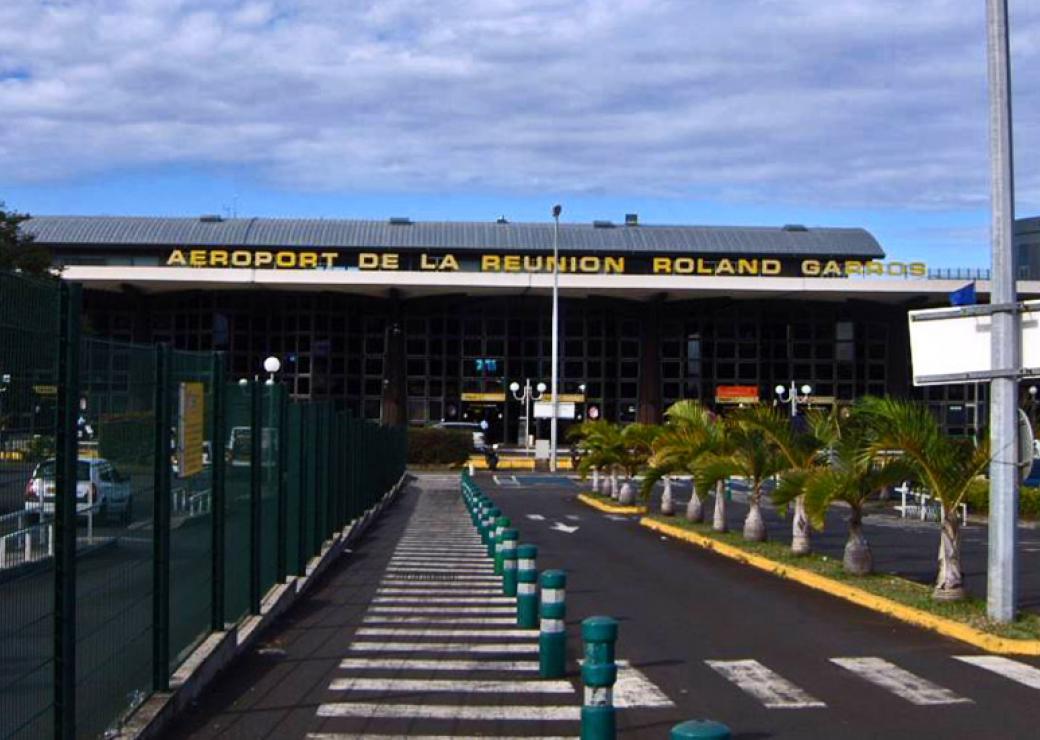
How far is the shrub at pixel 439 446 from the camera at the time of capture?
196ft

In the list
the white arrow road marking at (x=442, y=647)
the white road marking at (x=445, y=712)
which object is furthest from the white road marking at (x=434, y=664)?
the white road marking at (x=445, y=712)

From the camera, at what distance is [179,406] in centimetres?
873

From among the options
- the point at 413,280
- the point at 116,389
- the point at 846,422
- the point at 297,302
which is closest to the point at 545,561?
the point at 846,422

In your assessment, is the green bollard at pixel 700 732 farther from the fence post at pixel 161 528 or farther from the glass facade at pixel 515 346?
the glass facade at pixel 515 346

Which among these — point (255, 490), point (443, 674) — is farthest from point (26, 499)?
point (255, 490)

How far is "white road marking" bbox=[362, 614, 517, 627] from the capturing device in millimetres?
13102

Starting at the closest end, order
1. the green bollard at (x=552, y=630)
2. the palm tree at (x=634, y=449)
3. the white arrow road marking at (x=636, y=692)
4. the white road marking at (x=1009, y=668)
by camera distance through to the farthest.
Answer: the white arrow road marking at (x=636, y=692) < the green bollard at (x=552, y=630) < the white road marking at (x=1009, y=668) < the palm tree at (x=634, y=449)

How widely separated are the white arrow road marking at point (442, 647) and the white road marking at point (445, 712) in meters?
2.31

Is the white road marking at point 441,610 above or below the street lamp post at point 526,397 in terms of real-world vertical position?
below

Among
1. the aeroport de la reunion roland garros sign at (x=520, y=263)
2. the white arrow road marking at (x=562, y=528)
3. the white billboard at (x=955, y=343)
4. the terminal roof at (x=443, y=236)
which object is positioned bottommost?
the white arrow road marking at (x=562, y=528)

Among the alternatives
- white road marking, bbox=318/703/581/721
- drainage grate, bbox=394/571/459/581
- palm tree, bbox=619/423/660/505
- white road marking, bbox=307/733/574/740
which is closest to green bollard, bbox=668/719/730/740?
white road marking, bbox=307/733/574/740

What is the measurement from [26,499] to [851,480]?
11.9m

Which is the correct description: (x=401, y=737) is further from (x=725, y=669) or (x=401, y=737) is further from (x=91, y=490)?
(x=725, y=669)

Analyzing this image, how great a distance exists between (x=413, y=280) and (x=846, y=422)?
4814 cm
